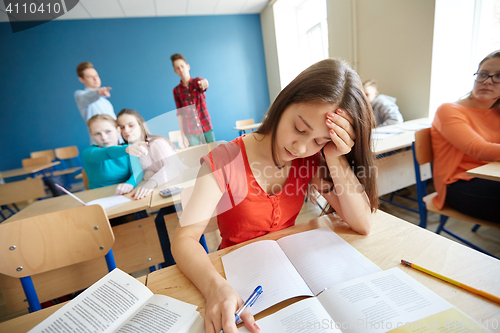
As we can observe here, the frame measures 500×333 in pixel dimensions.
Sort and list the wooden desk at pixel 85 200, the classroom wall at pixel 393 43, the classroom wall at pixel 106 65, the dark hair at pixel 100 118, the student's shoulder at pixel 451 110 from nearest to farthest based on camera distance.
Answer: the wooden desk at pixel 85 200
the student's shoulder at pixel 451 110
the dark hair at pixel 100 118
the classroom wall at pixel 393 43
the classroom wall at pixel 106 65

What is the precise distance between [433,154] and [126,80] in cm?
516

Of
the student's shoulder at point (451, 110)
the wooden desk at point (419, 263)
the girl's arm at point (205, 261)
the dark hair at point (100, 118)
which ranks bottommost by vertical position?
the wooden desk at point (419, 263)

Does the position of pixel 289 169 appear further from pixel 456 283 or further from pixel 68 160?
pixel 68 160

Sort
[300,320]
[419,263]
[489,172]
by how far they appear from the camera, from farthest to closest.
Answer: [489,172] < [419,263] < [300,320]

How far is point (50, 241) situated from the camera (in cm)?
91

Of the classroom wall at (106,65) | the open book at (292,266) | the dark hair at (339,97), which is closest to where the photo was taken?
the open book at (292,266)

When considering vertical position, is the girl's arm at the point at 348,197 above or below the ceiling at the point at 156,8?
below

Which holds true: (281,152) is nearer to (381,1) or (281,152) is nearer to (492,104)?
(492,104)

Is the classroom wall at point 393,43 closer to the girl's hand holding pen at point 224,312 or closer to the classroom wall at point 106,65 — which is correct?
the classroom wall at point 106,65

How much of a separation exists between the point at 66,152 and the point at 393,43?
5.47 metres

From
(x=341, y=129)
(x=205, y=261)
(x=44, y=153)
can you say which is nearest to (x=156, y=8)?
(x=44, y=153)

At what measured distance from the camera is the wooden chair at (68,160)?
435 cm

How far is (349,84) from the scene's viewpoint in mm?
672

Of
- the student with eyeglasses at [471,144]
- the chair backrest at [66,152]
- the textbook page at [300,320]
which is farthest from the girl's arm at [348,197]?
the chair backrest at [66,152]
